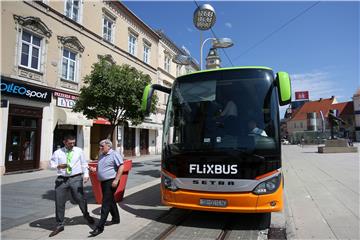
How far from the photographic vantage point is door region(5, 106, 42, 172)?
13.9 meters

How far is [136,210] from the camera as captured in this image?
23.5ft

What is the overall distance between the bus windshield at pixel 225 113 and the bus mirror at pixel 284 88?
0.26 metres

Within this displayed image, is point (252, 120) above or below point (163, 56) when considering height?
below

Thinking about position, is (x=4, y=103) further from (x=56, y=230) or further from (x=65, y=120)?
(x=56, y=230)

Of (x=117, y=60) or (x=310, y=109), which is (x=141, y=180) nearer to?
(x=117, y=60)

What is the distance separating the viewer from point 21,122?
14.6 metres

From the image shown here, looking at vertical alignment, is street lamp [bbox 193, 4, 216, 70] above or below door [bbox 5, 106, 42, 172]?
above

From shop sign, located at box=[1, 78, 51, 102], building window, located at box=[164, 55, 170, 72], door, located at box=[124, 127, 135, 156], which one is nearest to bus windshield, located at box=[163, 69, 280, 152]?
shop sign, located at box=[1, 78, 51, 102]

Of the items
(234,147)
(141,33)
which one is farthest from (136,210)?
(141,33)

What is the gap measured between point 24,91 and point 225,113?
1184cm

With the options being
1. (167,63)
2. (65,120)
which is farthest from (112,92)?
(167,63)

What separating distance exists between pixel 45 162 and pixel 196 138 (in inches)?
493

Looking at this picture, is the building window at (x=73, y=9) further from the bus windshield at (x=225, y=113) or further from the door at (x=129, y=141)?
the bus windshield at (x=225, y=113)

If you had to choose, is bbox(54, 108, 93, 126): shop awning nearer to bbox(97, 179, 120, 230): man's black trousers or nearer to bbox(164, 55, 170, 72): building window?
bbox(97, 179, 120, 230): man's black trousers
